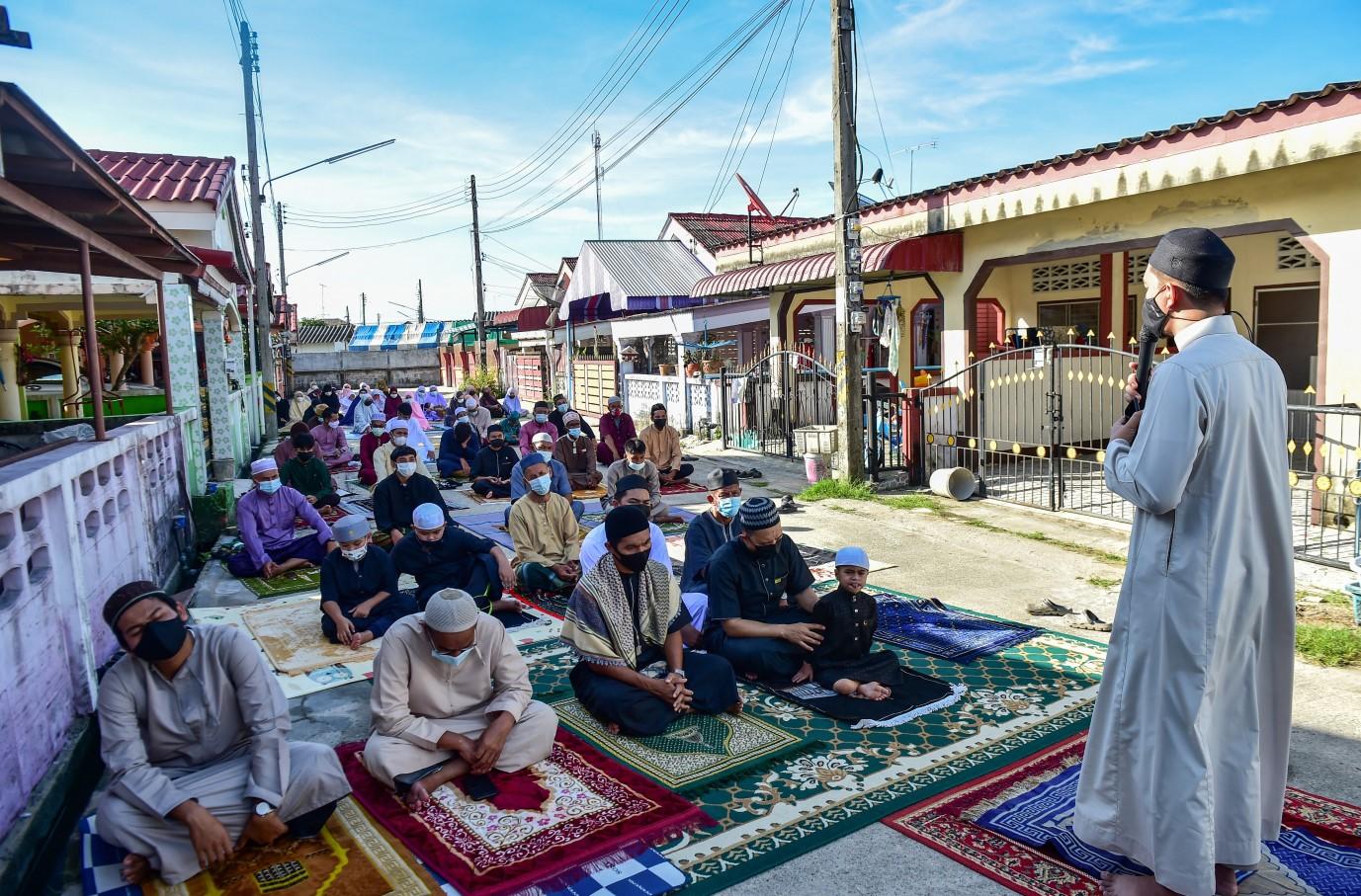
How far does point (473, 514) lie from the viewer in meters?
10.4

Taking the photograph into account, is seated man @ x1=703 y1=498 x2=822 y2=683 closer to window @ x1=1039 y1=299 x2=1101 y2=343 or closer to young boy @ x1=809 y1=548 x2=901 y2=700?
young boy @ x1=809 y1=548 x2=901 y2=700

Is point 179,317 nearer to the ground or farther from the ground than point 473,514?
farther from the ground

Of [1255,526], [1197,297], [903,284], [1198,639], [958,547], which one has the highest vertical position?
[903,284]

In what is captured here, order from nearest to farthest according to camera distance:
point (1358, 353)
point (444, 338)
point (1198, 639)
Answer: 1. point (1198, 639)
2. point (1358, 353)
3. point (444, 338)

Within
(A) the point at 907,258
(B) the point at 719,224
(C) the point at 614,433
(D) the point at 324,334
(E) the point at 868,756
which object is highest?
(B) the point at 719,224

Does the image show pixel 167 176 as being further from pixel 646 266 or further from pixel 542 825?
pixel 542 825

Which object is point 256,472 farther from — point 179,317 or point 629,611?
point 629,611

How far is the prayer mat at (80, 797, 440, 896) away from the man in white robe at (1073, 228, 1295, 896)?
2.27 m

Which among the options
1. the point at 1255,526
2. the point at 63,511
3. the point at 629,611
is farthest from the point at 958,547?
the point at 63,511

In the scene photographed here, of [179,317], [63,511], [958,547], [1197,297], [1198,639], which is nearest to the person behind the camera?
[1198,639]

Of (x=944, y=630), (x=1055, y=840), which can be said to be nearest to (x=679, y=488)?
(x=944, y=630)

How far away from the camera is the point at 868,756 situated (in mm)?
4125

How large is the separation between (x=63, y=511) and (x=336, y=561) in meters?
1.85

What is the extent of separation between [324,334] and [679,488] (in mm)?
47345
